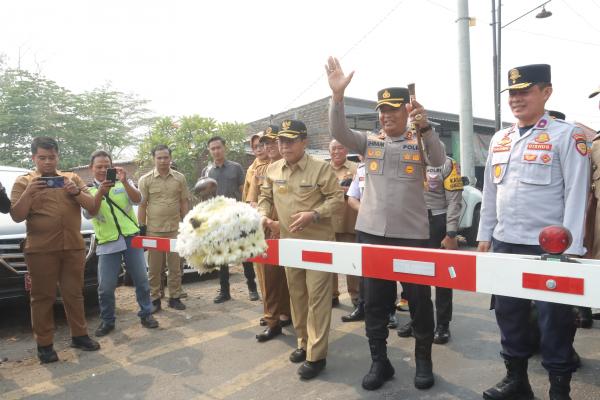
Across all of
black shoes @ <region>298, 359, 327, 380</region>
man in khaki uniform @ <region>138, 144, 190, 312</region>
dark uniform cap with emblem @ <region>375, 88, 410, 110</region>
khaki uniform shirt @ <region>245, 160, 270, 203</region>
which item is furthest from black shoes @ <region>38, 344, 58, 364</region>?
dark uniform cap with emblem @ <region>375, 88, 410, 110</region>

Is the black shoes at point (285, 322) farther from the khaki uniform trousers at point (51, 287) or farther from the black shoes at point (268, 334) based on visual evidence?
the khaki uniform trousers at point (51, 287)

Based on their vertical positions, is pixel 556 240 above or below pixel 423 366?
above

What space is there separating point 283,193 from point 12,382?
2.57 m

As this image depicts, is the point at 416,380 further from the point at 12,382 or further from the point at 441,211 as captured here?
the point at 12,382

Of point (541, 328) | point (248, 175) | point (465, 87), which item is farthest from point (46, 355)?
point (465, 87)

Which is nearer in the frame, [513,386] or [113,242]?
[513,386]

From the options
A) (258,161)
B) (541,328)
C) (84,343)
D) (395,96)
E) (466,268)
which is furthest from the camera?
(258,161)

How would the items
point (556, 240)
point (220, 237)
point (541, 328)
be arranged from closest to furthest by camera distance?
point (556, 240), point (220, 237), point (541, 328)

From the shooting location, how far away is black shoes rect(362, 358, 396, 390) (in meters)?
3.15

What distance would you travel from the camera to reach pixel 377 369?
3.21 metres

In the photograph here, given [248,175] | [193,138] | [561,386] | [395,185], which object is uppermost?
[193,138]

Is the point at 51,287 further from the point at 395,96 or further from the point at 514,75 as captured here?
the point at 514,75

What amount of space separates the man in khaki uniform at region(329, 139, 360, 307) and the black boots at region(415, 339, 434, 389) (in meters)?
1.97

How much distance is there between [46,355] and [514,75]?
421 cm
